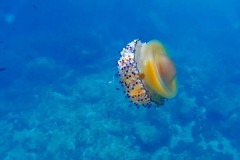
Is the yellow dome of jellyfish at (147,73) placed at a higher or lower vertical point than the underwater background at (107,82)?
lower

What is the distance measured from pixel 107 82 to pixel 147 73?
24.5 m

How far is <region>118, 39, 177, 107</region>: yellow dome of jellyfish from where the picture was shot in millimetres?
2879

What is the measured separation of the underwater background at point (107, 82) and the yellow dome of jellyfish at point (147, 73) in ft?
31.8

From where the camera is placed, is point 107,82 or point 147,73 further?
point 107,82

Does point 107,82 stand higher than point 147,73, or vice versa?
point 107,82

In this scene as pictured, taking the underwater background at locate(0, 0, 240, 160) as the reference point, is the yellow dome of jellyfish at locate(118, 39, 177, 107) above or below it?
below

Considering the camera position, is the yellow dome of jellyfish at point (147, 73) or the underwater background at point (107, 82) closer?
the yellow dome of jellyfish at point (147, 73)

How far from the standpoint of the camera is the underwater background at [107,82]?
72.1 ft

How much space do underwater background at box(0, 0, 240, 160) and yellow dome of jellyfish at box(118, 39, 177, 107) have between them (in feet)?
31.8

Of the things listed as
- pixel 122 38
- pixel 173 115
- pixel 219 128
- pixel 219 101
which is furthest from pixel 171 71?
pixel 122 38

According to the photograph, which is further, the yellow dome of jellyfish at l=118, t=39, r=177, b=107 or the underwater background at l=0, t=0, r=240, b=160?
the underwater background at l=0, t=0, r=240, b=160

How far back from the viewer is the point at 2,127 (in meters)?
23.9

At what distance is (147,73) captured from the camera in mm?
2920

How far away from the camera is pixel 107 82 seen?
27344 mm
